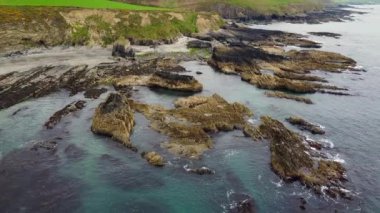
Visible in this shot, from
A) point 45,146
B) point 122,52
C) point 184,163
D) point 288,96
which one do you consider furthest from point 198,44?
point 184,163

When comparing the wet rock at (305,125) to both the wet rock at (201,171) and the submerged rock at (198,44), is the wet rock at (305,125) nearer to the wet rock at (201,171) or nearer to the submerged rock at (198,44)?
the wet rock at (201,171)

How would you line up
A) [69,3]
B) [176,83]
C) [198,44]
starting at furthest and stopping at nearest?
[69,3] < [198,44] < [176,83]

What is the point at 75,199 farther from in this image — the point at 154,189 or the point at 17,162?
the point at 17,162

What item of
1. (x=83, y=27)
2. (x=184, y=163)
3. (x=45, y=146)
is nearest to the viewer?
(x=184, y=163)

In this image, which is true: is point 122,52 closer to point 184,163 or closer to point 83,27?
point 83,27

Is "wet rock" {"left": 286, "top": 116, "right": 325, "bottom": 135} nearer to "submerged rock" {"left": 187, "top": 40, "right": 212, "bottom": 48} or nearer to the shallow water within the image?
the shallow water

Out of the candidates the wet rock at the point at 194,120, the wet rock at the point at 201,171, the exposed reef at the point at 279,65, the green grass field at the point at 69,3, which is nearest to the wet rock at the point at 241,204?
the wet rock at the point at 201,171
